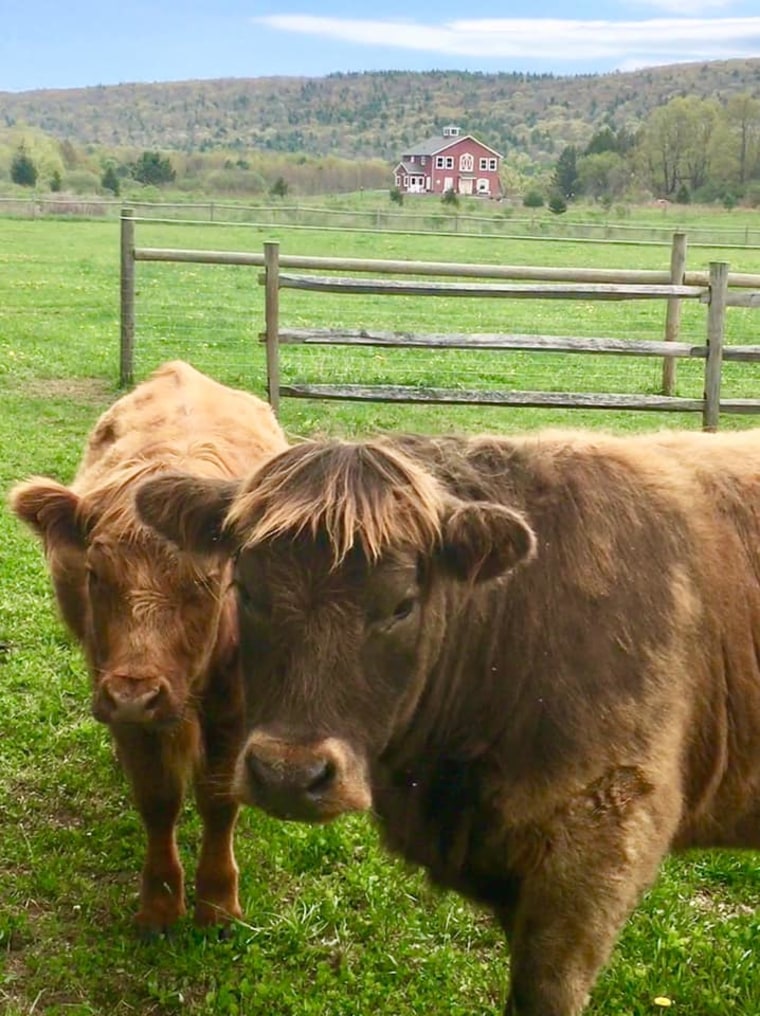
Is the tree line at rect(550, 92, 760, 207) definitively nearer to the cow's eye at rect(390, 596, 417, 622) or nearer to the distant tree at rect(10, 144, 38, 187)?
the distant tree at rect(10, 144, 38, 187)

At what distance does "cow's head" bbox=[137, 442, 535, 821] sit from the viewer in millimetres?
2574

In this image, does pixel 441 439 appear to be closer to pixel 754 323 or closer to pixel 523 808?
pixel 523 808

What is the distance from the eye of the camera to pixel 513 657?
3018 mm

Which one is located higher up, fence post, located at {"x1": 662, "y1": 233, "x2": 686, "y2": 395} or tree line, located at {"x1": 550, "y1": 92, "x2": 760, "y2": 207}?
tree line, located at {"x1": 550, "y1": 92, "x2": 760, "y2": 207}

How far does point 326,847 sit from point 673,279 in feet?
34.3

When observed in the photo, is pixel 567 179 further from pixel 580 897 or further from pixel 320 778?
pixel 320 778

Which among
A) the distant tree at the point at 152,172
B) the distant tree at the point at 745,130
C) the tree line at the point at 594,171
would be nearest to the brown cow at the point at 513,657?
the tree line at the point at 594,171

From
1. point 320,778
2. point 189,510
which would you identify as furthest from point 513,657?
point 189,510

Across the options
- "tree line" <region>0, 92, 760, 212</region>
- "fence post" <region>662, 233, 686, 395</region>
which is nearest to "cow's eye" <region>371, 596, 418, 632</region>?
"fence post" <region>662, 233, 686, 395</region>

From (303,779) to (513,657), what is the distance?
0.77m

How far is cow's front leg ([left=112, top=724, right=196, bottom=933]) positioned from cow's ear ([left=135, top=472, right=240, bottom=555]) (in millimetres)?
1036

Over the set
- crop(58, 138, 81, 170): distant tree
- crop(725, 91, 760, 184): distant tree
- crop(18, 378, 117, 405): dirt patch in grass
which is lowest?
crop(18, 378, 117, 405): dirt patch in grass

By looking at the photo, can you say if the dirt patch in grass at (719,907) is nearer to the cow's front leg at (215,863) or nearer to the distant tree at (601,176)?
the cow's front leg at (215,863)

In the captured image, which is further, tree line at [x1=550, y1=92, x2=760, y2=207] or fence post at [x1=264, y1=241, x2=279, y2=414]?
tree line at [x1=550, y1=92, x2=760, y2=207]
